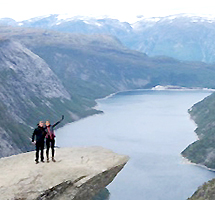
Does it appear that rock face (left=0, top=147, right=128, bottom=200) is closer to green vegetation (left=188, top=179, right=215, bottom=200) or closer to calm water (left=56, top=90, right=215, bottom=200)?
green vegetation (left=188, top=179, right=215, bottom=200)

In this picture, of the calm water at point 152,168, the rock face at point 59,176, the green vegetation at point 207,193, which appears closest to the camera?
the rock face at point 59,176

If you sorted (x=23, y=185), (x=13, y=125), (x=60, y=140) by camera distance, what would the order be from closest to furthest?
1. (x=23, y=185)
2. (x=13, y=125)
3. (x=60, y=140)

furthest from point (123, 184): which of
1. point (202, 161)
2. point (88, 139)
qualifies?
point (88, 139)

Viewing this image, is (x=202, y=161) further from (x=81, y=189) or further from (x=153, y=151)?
(x=81, y=189)

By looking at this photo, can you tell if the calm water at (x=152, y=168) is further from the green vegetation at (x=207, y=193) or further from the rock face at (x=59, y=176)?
the rock face at (x=59, y=176)

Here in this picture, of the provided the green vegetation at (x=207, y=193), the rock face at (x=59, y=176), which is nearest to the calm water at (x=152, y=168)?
the green vegetation at (x=207, y=193)

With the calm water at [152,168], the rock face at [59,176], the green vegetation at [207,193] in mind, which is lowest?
the calm water at [152,168]

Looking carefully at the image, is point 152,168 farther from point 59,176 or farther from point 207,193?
point 59,176

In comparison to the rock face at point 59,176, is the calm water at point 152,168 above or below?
below
